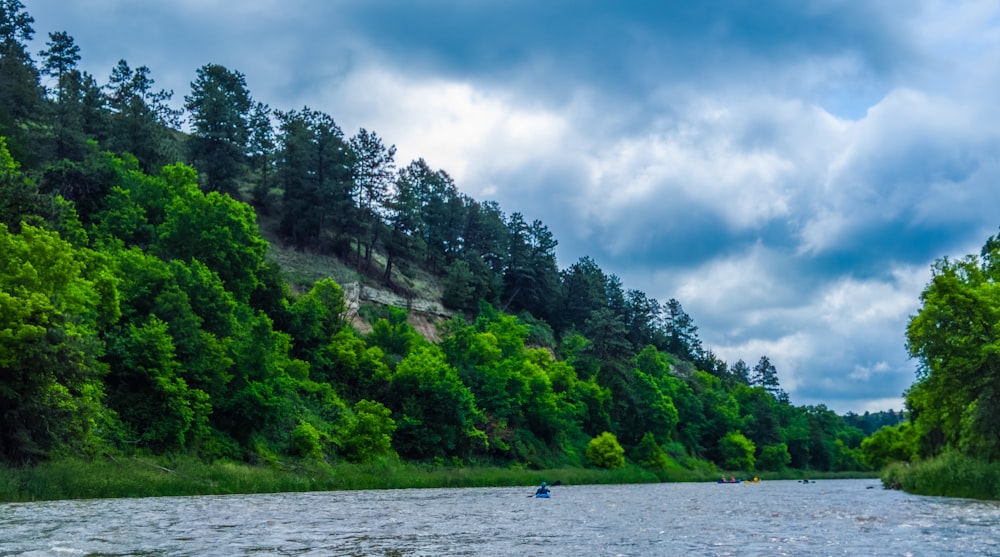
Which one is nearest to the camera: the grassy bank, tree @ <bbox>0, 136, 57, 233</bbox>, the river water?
the river water

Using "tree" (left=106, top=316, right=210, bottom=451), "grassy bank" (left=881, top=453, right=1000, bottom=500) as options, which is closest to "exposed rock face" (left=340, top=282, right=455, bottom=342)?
"tree" (left=106, top=316, right=210, bottom=451)

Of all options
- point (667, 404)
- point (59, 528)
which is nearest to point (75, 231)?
point (59, 528)

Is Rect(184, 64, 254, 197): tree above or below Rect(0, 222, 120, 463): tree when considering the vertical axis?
above

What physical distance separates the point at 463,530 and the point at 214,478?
25.7 m

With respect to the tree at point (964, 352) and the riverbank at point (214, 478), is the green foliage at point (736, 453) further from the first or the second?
the tree at point (964, 352)

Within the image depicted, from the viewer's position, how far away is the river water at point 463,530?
19.7 meters

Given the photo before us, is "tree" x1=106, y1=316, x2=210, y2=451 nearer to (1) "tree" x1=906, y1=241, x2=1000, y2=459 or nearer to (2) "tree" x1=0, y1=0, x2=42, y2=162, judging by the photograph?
(2) "tree" x1=0, y1=0, x2=42, y2=162

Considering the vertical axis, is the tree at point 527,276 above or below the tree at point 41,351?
above

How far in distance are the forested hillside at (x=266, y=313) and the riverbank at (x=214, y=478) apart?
6.61 ft

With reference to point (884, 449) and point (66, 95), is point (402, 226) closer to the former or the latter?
point (66, 95)

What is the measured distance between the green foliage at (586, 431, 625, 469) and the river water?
61.8 metres

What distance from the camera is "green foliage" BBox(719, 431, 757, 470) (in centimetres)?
13550

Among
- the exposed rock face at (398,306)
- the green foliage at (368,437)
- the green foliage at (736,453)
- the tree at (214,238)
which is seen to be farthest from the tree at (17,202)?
the green foliage at (736,453)

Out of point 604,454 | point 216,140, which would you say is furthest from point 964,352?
point 216,140
